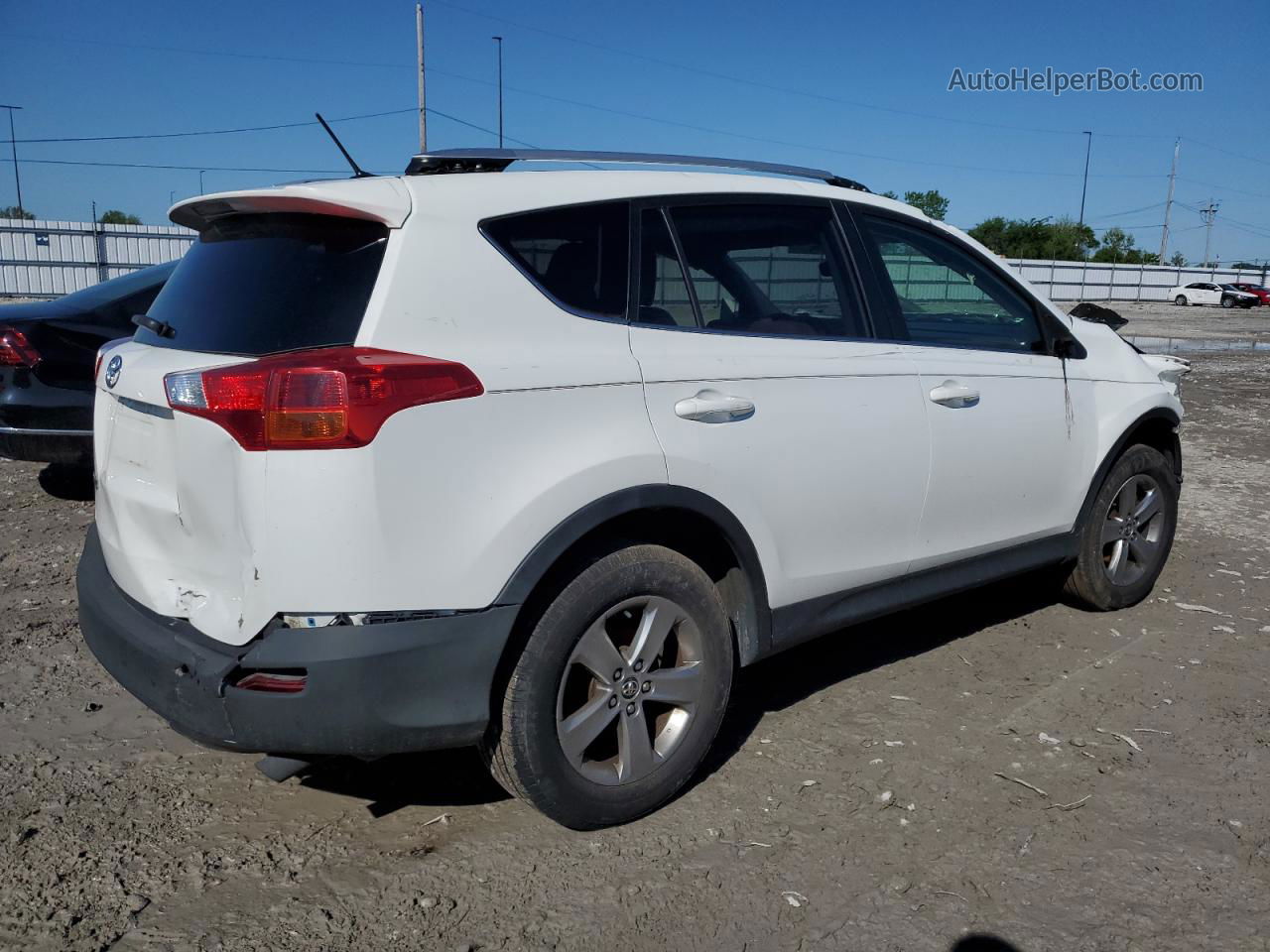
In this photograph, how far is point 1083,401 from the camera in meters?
4.39

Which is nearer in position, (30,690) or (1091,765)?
(1091,765)

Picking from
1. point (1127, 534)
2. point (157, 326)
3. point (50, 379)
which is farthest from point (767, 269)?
point (50, 379)

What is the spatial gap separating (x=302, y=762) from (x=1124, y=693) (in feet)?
9.84

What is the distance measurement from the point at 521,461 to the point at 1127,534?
335cm

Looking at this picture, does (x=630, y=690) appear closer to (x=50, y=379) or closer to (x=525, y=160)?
(x=525, y=160)

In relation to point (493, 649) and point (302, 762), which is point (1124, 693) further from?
point (302, 762)

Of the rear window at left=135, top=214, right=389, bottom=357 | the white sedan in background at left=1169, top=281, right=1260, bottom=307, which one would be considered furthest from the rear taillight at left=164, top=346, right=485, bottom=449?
the white sedan in background at left=1169, top=281, right=1260, bottom=307

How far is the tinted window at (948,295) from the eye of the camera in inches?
151

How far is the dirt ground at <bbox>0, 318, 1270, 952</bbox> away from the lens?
257 cm

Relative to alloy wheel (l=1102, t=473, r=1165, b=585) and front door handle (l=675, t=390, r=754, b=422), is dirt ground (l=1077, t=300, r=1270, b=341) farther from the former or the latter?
front door handle (l=675, t=390, r=754, b=422)

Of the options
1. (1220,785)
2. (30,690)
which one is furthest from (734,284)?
(30,690)

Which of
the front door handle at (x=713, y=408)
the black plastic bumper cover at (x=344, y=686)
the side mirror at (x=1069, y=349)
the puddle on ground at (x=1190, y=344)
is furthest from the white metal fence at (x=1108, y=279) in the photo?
the black plastic bumper cover at (x=344, y=686)

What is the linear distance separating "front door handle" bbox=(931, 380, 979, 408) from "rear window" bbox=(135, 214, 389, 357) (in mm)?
2013

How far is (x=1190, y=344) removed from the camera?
23.4 m
